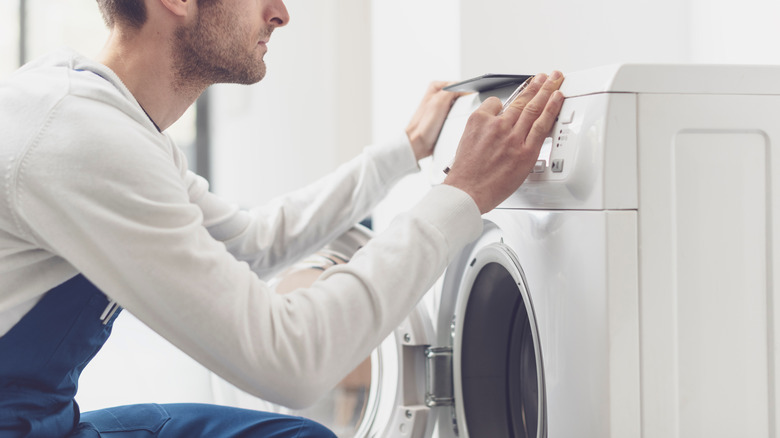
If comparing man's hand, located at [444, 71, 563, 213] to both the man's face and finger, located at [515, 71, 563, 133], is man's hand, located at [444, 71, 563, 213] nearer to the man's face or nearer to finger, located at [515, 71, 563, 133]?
finger, located at [515, 71, 563, 133]

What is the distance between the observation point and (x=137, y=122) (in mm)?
791

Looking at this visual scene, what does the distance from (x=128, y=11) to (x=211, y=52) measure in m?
0.11

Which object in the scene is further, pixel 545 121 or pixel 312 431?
pixel 312 431

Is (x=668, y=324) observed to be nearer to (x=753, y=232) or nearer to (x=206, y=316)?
(x=753, y=232)

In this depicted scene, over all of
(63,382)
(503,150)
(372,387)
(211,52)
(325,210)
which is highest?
(211,52)

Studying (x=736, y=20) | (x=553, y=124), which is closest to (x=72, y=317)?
(x=553, y=124)

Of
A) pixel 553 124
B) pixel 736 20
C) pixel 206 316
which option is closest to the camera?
pixel 206 316

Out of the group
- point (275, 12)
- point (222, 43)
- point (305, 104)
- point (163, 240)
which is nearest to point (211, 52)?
point (222, 43)

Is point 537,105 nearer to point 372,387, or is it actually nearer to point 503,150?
point 503,150

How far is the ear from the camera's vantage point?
888 millimetres

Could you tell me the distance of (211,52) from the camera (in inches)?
36.8

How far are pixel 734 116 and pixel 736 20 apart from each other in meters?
0.79

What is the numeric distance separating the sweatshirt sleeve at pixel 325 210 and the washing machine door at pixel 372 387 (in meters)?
0.05

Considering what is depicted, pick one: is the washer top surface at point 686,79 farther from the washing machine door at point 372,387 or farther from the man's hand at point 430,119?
the washing machine door at point 372,387
